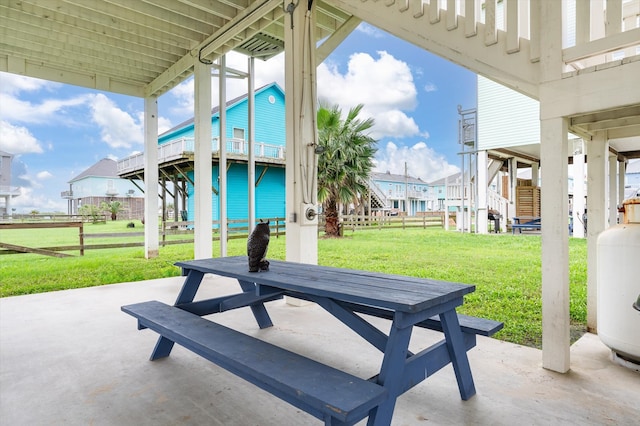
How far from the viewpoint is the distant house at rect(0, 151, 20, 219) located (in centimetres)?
755

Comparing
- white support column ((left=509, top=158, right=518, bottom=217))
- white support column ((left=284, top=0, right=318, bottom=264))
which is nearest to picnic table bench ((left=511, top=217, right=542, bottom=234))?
white support column ((left=509, top=158, right=518, bottom=217))

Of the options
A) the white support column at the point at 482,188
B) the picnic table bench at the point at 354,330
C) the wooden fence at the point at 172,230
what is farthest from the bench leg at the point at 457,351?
the white support column at the point at 482,188

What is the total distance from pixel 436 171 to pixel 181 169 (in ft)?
91.5

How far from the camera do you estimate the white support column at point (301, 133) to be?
3604 millimetres

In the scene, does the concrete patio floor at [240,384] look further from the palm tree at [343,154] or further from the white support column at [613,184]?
the palm tree at [343,154]

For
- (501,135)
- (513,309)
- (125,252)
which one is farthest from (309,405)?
(501,135)

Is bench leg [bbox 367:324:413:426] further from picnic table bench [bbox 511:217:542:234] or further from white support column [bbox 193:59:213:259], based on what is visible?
picnic table bench [bbox 511:217:542:234]

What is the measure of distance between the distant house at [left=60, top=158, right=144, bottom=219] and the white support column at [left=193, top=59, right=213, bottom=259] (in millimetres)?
8484

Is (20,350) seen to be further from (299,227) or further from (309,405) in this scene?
(309,405)

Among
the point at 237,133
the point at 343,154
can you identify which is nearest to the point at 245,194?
the point at 237,133

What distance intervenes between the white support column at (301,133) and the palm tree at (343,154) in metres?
5.78

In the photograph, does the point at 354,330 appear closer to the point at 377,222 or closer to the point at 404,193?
the point at 377,222

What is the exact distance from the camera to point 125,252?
337 inches

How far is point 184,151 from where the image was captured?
10.1 metres
